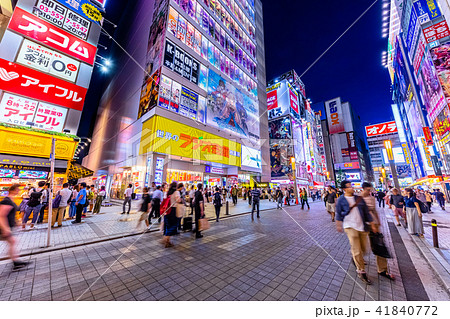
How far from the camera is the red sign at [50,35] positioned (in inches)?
378

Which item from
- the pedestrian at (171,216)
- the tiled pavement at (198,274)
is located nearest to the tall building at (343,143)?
the tiled pavement at (198,274)

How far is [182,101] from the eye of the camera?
58.2 feet

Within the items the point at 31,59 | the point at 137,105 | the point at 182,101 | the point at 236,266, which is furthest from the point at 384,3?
the point at 31,59

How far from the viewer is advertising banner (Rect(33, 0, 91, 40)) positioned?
34.5 feet

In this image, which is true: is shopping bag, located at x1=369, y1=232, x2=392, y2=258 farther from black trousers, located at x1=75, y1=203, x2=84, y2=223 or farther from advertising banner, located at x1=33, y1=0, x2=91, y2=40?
advertising banner, located at x1=33, y1=0, x2=91, y2=40

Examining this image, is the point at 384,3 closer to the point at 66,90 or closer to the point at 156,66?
the point at 156,66

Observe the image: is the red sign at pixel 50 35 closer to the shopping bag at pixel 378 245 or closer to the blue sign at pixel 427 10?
the shopping bag at pixel 378 245

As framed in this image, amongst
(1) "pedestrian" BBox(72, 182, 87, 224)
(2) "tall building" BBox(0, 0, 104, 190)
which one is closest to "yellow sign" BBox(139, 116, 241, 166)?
(2) "tall building" BBox(0, 0, 104, 190)

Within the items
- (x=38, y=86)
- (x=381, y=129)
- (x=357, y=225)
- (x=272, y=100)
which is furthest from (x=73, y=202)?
(x=381, y=129)

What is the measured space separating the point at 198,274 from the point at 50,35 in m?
16.6

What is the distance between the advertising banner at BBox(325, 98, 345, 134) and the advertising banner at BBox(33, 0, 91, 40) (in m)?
95.2

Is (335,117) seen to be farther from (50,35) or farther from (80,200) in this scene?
(80,200)

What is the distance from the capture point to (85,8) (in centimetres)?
1246

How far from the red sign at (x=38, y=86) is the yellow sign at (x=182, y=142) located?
5355mm
